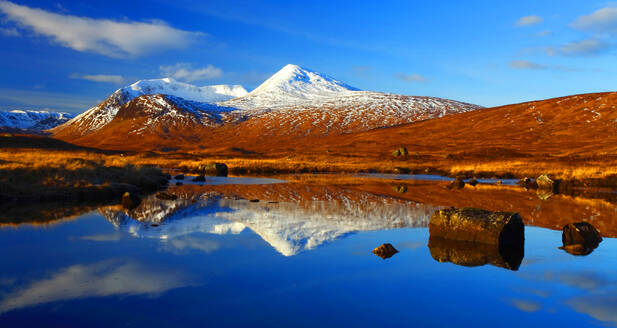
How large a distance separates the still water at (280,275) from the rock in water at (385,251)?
0.24m

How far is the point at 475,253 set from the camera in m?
14.0

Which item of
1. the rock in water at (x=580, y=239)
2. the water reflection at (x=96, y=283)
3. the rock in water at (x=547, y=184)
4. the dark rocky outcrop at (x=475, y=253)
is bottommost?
the water reflection at (x=96, y=283)

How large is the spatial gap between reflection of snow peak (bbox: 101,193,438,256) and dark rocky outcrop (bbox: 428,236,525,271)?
409 centimetres

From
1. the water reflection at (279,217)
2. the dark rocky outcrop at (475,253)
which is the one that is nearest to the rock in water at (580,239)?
the dark rocky outcrop at (475,253)

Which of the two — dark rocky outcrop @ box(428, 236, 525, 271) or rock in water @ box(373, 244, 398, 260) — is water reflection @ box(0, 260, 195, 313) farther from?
dark rocky outcrop @ box(428, 236, 525, 271)


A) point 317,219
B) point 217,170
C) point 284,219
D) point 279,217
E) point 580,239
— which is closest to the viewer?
point 580,239

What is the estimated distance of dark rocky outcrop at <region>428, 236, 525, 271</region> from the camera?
13250 millimetres

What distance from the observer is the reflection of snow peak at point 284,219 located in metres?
17.1

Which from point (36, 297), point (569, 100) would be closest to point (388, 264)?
point (36, 297)

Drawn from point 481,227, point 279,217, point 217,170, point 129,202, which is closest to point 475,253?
point 481,227

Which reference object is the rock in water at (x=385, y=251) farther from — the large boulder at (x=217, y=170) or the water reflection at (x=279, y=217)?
the large boulder at (x=217, y=170)

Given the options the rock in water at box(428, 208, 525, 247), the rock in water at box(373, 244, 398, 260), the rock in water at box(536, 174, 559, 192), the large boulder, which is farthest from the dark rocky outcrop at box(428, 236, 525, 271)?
the large boulder

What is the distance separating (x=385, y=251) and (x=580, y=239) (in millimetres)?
7598

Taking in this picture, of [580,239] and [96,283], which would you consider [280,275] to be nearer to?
[96,283]
